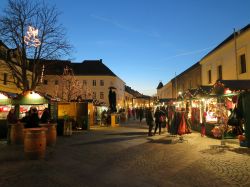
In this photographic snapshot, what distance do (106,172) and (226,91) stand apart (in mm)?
8738

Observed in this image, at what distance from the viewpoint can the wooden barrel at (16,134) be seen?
1381cm

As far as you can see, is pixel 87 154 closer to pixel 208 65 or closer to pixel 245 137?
pixel 245 137

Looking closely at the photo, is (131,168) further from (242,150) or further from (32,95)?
(32,95)

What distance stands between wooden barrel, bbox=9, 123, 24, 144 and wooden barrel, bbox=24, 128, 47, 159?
4479mm

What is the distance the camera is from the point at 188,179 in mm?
6793

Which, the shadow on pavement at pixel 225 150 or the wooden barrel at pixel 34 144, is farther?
the shadow on pavement at pixel 225 150

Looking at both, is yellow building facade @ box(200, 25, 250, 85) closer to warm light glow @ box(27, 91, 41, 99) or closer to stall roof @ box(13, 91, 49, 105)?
stall roof @ box(13, 91, 49, 105)

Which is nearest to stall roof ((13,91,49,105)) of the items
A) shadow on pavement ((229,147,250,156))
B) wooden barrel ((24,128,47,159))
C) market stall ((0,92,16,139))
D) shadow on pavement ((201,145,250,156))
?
market stall ((0,92,16,139))

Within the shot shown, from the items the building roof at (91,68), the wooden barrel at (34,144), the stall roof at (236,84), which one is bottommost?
the wooden barrel at (34,144)

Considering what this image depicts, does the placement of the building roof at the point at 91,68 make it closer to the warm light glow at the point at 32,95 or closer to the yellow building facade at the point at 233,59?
the yellow building facade at the point at 233,59

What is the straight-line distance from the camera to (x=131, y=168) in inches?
320

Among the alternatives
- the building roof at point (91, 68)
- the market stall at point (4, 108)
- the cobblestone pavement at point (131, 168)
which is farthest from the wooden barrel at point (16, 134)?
the building roof at point (91, 68)

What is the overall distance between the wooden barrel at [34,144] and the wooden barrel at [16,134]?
176 inches

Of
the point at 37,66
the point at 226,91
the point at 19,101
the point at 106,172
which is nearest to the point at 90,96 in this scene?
the point at 37,66
